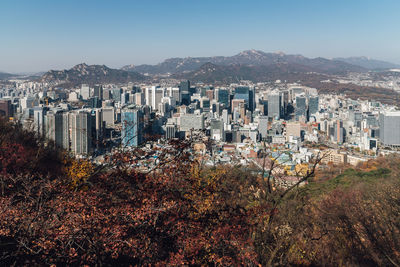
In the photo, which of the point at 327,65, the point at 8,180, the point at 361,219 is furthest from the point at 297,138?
the point at 327,65

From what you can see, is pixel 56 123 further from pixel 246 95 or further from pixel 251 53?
pixel 251 53

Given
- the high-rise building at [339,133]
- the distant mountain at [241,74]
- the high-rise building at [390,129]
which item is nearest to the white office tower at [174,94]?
the high-rise building at [339,133]

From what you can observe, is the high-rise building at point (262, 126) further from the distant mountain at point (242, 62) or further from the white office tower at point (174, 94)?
the distant mountain at point (242, 62)

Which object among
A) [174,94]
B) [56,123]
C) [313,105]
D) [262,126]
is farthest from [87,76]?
[56,123]

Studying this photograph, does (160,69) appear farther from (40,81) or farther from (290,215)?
(290,215)

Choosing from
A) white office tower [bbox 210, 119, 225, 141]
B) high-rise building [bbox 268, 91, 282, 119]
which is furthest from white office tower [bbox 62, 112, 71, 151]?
high-rise building [bbox 268, 91, 282, 119]

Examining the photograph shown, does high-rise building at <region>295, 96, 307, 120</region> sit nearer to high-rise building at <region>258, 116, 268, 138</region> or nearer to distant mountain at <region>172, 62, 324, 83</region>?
high-rise building at <region>258, 116, 268, 138</region>
